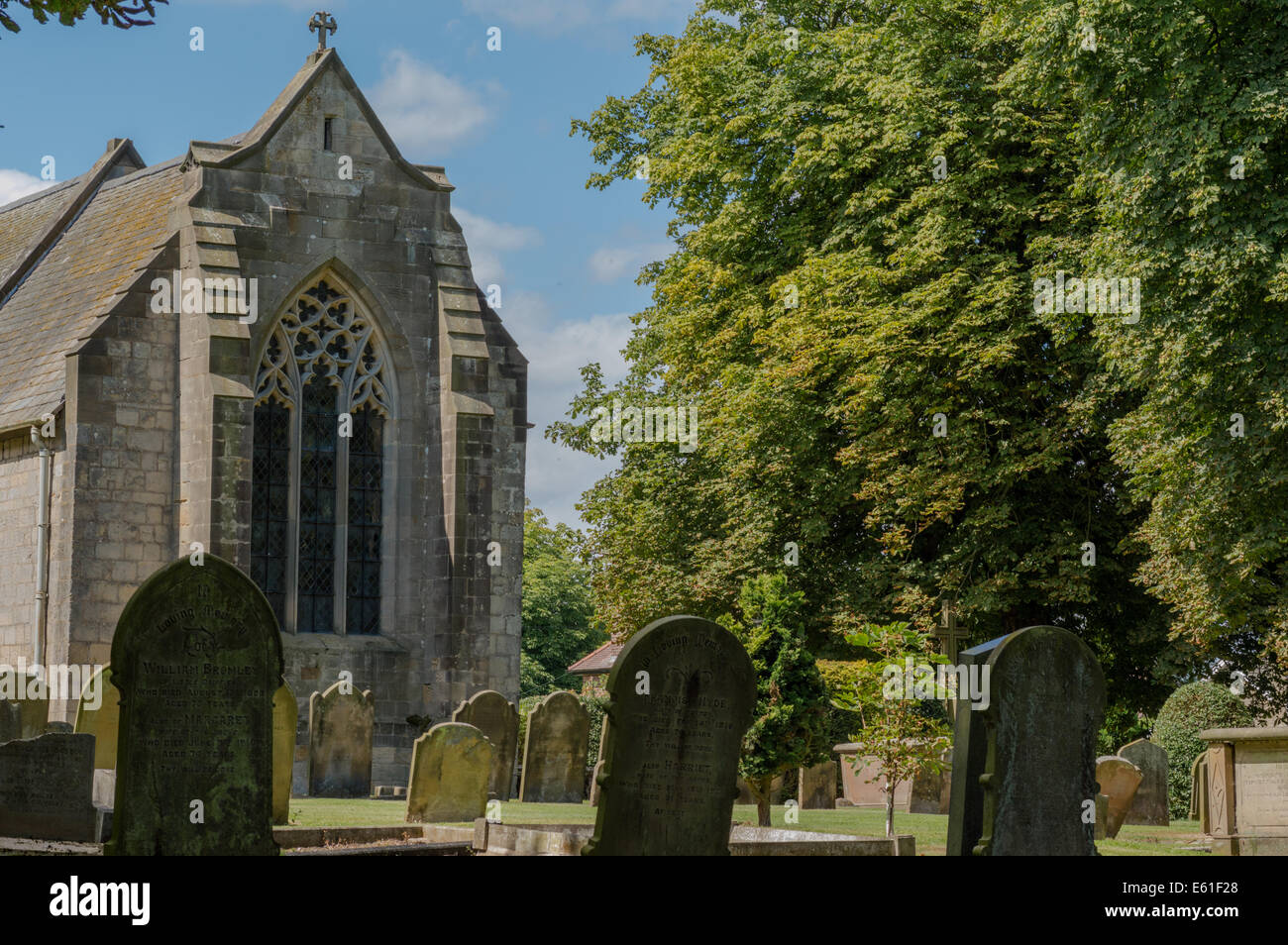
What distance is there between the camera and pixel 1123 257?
883 inches

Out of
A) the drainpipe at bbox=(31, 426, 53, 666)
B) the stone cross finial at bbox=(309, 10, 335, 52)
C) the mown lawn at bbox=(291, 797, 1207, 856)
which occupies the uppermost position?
the stone cross finial at bbox=(309, 10, 335, 52)

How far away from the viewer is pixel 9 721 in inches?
691

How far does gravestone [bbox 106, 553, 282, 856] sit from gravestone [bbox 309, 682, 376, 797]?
35.0 feet

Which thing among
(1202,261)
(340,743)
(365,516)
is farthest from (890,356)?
(340,743)

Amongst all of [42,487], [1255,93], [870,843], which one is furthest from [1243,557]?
[42,487]

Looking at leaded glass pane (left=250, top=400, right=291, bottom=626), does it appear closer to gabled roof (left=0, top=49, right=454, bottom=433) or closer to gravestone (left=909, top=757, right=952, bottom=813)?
gabled roof (left=0, top=49, right=454, bottom=433)

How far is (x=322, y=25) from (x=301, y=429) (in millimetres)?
6728

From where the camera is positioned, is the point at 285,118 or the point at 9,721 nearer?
the point at 9,721

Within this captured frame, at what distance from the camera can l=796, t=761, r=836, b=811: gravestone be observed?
25922 mm

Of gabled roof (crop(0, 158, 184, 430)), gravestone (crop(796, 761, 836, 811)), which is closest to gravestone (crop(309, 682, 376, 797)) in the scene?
gabled roof (crop(0, 158, 184, 430))

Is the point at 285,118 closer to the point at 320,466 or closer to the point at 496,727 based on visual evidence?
the point at 320,466

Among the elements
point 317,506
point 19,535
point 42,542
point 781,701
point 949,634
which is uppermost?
point 317,506

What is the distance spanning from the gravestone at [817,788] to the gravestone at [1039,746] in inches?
573

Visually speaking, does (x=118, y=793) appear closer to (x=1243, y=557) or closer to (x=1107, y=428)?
(x=1243, y=557)
